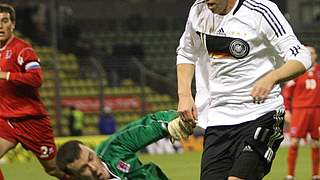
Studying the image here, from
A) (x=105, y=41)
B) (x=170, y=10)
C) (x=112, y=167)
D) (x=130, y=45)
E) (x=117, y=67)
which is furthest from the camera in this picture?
(x=170, y=10)

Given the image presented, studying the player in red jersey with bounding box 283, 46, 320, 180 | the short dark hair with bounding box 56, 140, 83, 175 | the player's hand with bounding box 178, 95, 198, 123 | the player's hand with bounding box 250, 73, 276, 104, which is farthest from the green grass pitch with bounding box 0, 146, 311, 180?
the short dark hair with bounding box 56, 140, 83, 175

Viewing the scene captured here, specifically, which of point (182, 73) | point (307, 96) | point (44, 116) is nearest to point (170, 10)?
point (307, 96)

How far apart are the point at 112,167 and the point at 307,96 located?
8888 millimetres

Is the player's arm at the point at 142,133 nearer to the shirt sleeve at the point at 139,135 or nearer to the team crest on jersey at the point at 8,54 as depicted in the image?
the shirt sleeve at the point at 139,135

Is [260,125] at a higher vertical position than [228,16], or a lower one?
lower

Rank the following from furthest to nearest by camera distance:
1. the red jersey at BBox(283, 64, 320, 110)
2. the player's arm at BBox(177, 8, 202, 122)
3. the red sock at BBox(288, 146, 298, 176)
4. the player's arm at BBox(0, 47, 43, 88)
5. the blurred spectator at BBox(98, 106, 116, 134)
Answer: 1. the blurred spectator at BBox(98, 106, 116, 134)
2. the red jersey at BBox(283, 64, 320, 110)
3. the red sock at BBox(288, 146, 298, 176)
4. the player's arm at BBox(0, 47, 43, 88)
5. the player's arm at BBox(177, 8, 202, 122)

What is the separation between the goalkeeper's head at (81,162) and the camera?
4.96 m

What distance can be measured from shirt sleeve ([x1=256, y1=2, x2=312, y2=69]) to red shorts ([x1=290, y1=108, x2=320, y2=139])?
24.9ft

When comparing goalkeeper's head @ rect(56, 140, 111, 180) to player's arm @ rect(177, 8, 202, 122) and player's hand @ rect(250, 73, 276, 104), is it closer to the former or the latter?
player's hand @ rect(250, 73, 276, 104)

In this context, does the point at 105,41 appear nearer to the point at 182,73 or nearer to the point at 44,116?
the point at 44,116

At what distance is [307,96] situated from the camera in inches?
548

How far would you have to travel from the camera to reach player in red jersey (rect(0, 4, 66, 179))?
31.2 ft

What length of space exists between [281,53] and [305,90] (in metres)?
7.67

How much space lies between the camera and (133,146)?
18.2ft
